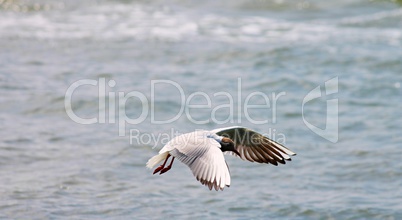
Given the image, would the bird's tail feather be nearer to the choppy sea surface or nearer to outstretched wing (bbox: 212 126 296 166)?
outstretched wing (bbox: 212 126 296 166)

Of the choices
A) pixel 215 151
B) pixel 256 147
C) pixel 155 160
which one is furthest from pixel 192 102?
pixel 215 151

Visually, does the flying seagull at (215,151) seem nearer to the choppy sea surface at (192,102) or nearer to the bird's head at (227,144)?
the bird's head at (227,144)

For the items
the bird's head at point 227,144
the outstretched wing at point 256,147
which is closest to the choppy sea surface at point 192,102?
the outstretched wing at point 256,147

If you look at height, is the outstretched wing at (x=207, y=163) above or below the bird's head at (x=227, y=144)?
below

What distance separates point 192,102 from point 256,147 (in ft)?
13.5

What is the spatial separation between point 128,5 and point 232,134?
10.5m

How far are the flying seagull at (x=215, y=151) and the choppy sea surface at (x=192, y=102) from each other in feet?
3.23

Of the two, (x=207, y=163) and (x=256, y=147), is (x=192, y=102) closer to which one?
(x=256, y=147)

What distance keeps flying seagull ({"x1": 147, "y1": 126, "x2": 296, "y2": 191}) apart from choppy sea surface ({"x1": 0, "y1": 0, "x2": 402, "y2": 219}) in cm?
98

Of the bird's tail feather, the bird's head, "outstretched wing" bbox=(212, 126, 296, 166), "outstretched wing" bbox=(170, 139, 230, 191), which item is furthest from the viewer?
"outstretched wing" bbox=(212, 126, 296, 166)

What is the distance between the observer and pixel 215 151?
5.55 metres

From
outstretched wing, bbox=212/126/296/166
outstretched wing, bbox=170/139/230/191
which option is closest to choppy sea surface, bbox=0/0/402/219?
outstretched wing, bbox=212/126/296/166

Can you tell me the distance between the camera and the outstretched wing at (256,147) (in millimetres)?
6352

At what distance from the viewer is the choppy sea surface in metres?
7.43
